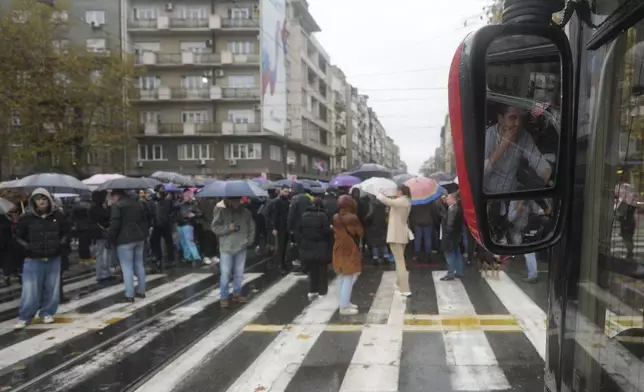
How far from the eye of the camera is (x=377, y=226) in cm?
1150

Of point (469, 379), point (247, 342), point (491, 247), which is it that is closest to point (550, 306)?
point (491, 247)

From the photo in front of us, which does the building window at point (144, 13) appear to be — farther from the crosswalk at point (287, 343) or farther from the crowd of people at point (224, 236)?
the crosswalk at point (287, 343)

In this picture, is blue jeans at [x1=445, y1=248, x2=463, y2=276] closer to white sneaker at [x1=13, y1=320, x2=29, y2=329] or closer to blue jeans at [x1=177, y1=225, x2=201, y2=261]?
blue jeans at [x1=177, y1=225, x2=201, y2=261]

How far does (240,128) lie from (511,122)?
43.5 m

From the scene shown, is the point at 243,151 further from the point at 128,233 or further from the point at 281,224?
the point at 128,233

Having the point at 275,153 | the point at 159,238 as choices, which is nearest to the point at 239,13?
the point at 275,153

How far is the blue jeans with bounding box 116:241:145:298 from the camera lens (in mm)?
8281

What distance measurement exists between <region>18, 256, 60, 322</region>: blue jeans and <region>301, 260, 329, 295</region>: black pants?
3.86 metres

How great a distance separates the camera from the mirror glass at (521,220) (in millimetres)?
1607

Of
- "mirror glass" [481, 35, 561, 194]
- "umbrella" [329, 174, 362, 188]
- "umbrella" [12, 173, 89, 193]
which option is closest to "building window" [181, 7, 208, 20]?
"umbrella" [329, 174, 362, 188]

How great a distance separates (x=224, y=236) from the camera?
320 inches

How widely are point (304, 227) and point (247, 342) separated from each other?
2394 mm

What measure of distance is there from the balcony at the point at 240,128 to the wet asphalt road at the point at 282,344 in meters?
35.7

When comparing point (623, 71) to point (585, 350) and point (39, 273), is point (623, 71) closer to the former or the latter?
point (585, 350)
